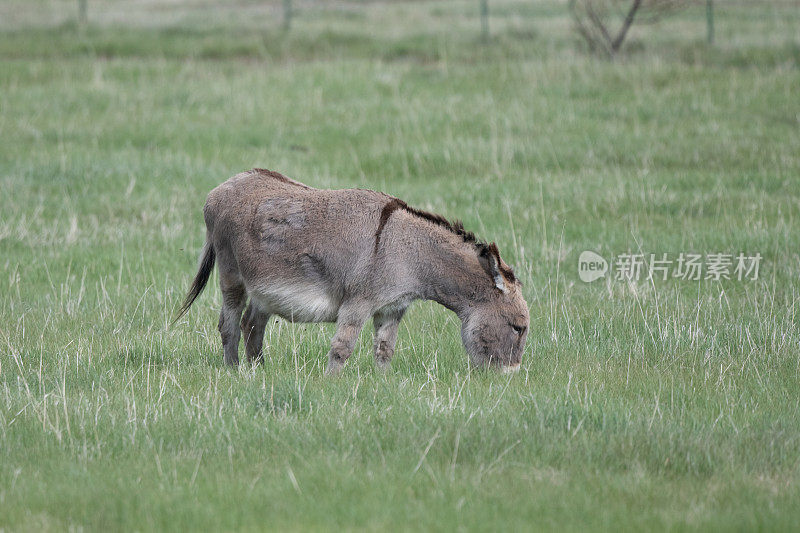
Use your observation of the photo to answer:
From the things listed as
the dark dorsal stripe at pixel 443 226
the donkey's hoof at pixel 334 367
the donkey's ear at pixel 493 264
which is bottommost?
the donkey's hoof at pixel 334 367

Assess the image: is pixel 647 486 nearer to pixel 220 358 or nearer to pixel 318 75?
pixel 220 358

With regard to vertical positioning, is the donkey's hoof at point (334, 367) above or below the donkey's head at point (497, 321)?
below

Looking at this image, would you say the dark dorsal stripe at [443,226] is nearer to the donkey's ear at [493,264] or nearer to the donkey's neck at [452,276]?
the donkey's ear at [493,264]

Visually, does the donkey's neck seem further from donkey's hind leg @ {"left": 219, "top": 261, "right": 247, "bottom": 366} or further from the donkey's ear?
donkey's hind leg @ {"left": 219, "top": 261, "right": 247, "bottom": 366}

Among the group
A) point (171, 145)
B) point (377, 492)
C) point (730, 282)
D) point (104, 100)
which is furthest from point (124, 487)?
point (104, 100)

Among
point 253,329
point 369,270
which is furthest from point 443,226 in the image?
point 253,329

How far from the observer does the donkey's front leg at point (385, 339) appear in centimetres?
637

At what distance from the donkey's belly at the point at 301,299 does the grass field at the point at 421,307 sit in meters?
0.45

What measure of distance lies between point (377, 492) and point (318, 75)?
47.7 feet

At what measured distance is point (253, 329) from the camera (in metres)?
6.79

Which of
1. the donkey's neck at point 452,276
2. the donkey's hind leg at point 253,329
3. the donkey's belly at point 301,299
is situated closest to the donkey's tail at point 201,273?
the donkey's hind leg at point 253,329

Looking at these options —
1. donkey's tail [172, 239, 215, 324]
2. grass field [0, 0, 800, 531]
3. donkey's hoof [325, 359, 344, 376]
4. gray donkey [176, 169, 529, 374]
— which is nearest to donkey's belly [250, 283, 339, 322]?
gray donkey [176, 169, 529, 374]

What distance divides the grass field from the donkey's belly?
1.47ft

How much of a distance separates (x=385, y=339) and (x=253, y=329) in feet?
3.42
